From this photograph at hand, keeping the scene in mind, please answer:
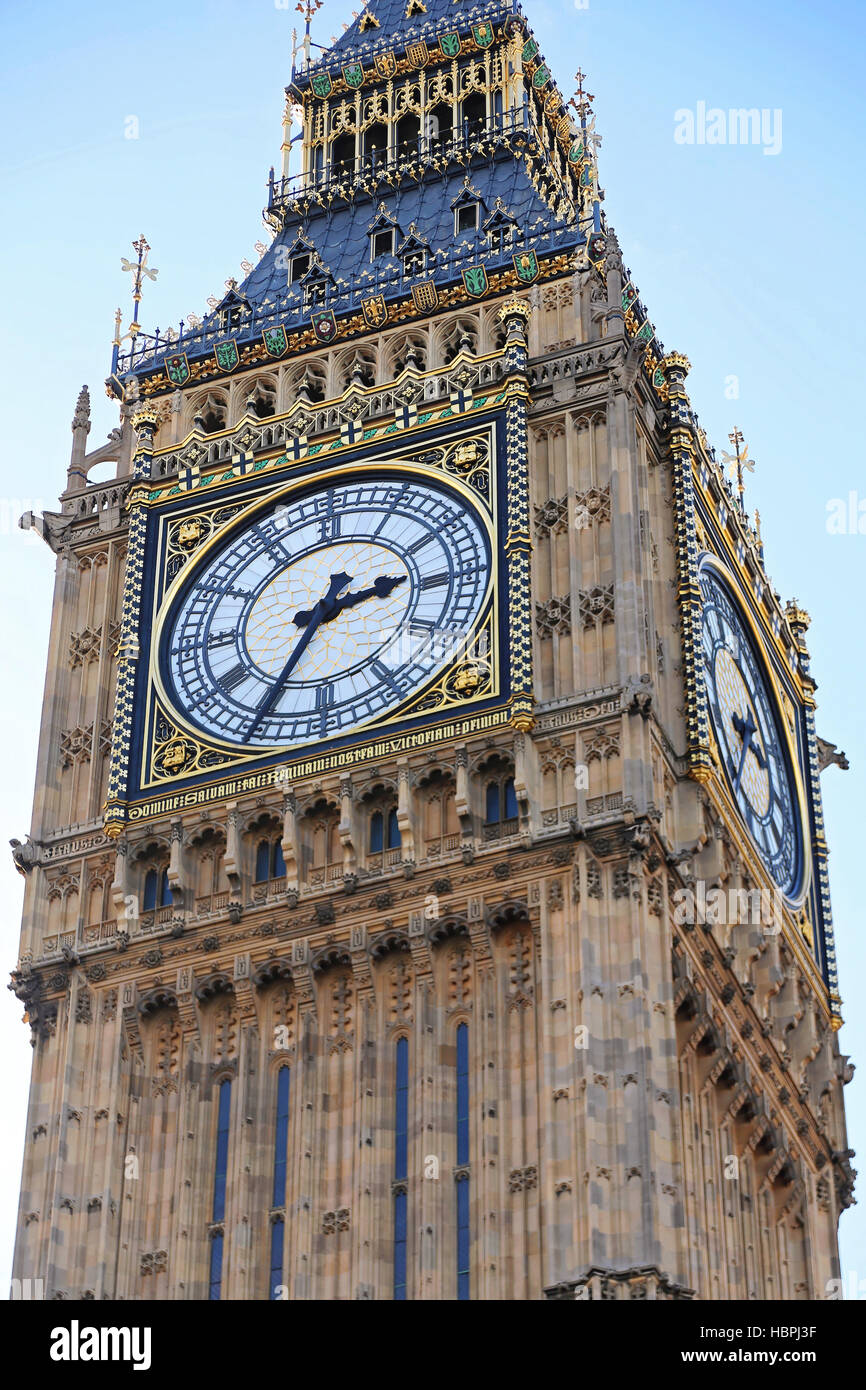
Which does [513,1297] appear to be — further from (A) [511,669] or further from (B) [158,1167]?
(A) [511,669]

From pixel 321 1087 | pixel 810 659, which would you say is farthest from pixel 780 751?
pixel 321 1087

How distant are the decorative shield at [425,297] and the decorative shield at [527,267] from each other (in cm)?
123

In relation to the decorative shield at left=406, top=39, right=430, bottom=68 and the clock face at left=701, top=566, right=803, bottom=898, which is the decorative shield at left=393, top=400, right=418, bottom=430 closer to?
the clock face at left=701, top=566, right=803, bottom=898

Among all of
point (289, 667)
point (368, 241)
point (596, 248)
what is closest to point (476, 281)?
point (596, 248)

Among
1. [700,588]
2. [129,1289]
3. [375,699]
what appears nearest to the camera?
[129,1289]

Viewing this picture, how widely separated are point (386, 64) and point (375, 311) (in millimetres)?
9109

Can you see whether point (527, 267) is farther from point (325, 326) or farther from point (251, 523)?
point (251, 523)

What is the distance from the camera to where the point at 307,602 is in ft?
142

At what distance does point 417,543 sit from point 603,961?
24.5 ft

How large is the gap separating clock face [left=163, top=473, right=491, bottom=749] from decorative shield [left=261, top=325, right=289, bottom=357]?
334cm

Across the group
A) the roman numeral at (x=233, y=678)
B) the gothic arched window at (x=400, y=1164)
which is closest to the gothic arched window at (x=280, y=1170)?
the gothic arched window at (x=400, y=1164)

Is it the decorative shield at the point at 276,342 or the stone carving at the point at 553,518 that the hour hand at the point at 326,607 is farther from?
the decorative shield at the point at 276,342

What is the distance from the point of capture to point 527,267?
46.4 meters

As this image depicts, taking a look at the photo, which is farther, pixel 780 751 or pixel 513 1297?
pixel 780 751
